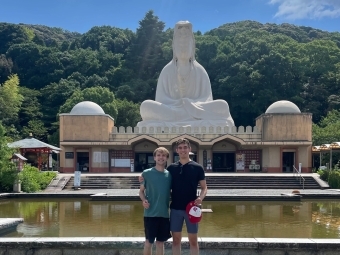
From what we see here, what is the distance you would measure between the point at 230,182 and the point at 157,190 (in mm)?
16829

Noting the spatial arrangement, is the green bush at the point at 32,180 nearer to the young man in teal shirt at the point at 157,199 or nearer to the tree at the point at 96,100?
the young man in teal shirt at the point at 157,199

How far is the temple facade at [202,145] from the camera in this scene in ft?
92.4

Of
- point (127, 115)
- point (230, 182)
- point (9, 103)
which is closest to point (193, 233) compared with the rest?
point (230, 182)

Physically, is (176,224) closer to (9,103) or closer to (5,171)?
(5,171)

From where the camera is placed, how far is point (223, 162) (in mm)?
29703

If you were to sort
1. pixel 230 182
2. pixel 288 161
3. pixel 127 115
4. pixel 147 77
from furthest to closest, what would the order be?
1. pixel 147 77
2. pixel 127 115
3. pixel 288 161
4. pixel 230 182

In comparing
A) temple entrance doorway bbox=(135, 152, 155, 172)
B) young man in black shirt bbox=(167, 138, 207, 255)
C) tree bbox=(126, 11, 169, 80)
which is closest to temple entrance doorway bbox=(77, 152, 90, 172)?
temple entrance doorway bbox=(135, 152, 155, 172)

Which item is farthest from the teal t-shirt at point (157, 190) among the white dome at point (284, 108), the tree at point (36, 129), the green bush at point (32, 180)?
the tree at point (36, 129)

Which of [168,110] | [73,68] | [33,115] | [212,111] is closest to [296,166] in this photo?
[212,111]

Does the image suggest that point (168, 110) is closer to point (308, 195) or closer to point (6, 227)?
point (308, 195)

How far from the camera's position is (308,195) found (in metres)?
16.2

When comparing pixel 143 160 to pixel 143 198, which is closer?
pixel 143 198

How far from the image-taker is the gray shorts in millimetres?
5320

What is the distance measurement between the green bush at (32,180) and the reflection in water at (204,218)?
10.3ft
